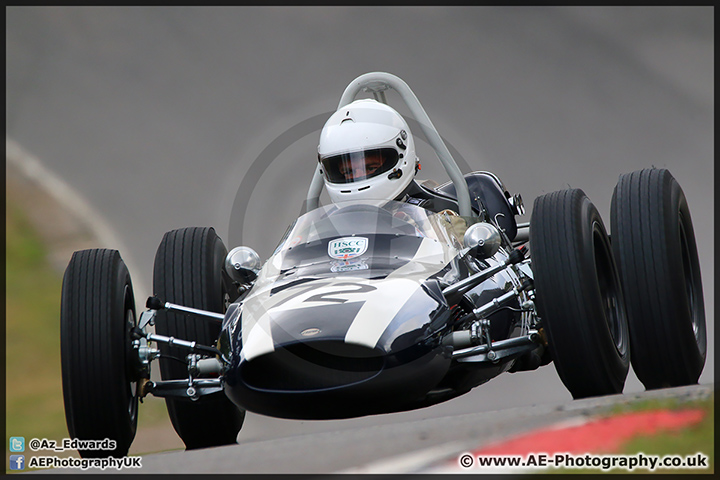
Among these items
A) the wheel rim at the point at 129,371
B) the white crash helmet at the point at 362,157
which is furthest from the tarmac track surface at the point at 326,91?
the wheel rim at the point at 129,371

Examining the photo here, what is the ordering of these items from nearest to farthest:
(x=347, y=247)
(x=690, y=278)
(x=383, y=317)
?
(x=383, y=317) < (x=347, y=247) < (x=690, y=278)

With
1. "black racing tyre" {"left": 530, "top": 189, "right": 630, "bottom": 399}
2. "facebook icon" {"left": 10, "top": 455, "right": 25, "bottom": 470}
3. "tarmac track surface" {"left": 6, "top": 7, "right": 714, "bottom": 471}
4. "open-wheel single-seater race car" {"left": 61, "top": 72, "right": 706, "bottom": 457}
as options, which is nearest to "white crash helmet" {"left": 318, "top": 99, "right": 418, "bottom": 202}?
"open-wheel single-seater race car" {"left": 61, "top": 72, "right": 706, "bottom": 457}

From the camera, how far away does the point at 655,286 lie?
5.08m

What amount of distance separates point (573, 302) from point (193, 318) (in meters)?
2.68

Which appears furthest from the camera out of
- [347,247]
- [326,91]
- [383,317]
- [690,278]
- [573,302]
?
[326,91]

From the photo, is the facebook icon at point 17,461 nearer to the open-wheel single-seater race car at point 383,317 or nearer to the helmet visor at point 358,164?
the open-wheel single-seater race car at point 383,317

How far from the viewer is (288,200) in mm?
6191

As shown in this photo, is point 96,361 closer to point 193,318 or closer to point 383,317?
point 193,318

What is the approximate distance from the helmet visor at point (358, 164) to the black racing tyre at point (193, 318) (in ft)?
3.37

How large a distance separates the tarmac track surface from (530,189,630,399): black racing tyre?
9.00 metres

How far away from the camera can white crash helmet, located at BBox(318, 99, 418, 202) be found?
21.0ft

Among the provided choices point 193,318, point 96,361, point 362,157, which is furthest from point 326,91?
Answer: point 96,361

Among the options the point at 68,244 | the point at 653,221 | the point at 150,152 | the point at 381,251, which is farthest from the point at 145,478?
the point at 150,152

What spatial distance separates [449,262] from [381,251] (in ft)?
1.47
